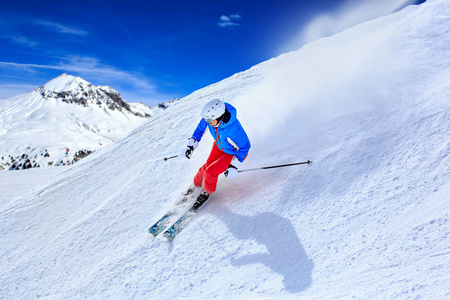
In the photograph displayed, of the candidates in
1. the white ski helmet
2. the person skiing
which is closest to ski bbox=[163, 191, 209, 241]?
the person skiing

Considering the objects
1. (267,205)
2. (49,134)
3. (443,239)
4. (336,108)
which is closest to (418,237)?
(443,239)

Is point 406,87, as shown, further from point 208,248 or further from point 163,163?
point 163,163

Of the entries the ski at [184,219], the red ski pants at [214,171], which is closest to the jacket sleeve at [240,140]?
the red ski pants at [214,171]

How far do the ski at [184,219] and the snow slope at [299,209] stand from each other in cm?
16

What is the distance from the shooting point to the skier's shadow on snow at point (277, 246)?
3309mm

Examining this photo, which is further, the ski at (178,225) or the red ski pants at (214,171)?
the red ski pants at (214,171)

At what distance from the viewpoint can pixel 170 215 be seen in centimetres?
507

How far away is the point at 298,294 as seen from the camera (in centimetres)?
309

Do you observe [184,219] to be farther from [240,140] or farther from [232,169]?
[240,140]

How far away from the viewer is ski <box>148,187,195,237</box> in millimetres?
4777

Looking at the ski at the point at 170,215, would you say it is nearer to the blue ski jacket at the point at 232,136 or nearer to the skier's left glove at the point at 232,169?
the skier's left glove at the point at 232,169

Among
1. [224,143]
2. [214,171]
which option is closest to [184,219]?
[214,171]

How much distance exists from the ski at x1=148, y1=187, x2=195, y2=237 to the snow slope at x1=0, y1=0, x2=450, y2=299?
0.73 ft

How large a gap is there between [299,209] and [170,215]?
8.28ft
